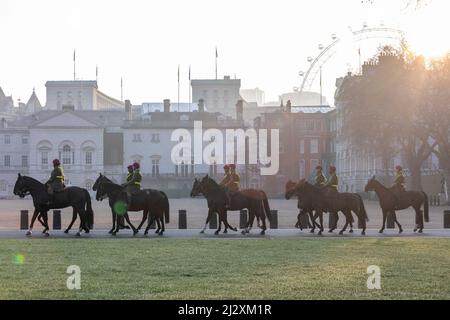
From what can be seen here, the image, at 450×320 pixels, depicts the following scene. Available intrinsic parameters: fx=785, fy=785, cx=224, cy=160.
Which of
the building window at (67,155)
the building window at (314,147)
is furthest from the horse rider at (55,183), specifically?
the building window at (67,155)

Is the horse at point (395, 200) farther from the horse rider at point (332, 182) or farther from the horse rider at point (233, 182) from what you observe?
the horse rider at point (233, 182)

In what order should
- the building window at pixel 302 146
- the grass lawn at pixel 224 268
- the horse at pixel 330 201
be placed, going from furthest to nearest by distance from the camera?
1. the building window at pixel 302 146
2. the horse at pixel 330 201
3. the grass lawn at pixel 224 268

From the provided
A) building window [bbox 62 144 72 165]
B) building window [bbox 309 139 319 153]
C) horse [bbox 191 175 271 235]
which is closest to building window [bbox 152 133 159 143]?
building window [bbox 62 144 72 165]

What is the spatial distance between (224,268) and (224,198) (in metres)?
9.61

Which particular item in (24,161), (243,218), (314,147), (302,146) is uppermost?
(302,146)

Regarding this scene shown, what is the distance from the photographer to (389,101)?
54.7 metres

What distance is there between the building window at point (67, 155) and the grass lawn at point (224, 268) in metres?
83.9

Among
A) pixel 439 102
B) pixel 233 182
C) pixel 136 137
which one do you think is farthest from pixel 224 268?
pixel 136 137

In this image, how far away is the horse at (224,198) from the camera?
2338cm

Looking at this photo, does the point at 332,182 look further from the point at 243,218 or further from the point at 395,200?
the point at 243,218

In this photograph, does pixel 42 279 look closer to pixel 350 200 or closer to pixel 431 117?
pixel 350 200

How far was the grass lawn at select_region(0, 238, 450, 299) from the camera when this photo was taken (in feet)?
35.6

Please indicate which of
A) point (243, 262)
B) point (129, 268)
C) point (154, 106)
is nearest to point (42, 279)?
point (129, 268)
